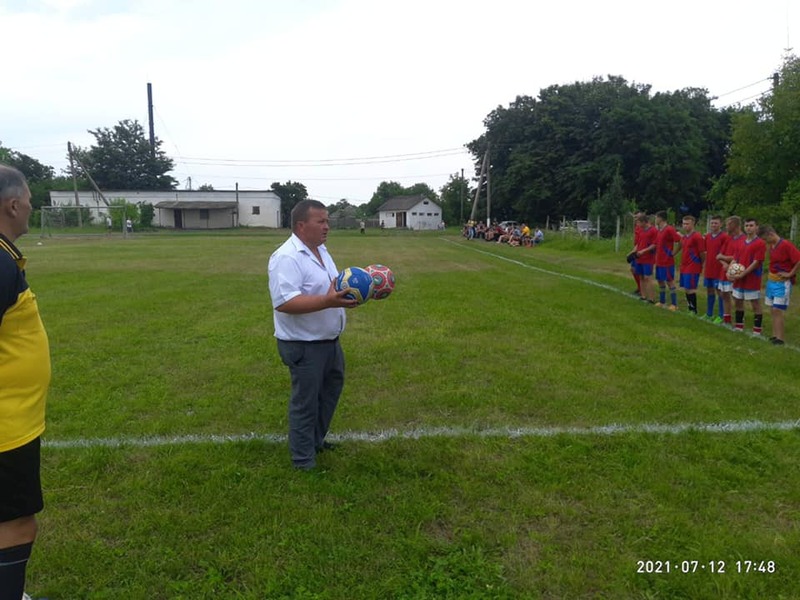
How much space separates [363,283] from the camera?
4.02 meters

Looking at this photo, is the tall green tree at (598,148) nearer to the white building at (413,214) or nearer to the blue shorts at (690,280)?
the white building at (413,214)

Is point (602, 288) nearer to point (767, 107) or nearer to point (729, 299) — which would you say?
point (729, 299)

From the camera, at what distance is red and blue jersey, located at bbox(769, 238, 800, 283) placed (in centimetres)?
839

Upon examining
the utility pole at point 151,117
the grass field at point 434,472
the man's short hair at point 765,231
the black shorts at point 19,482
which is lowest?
the grass field at point 434,472

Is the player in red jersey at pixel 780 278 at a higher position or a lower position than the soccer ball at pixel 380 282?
lower

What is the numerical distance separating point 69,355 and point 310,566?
19.7ft

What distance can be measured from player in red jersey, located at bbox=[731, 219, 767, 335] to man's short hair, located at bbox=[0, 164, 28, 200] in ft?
32.0

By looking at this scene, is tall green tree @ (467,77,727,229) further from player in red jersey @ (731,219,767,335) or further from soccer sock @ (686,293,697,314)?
player in red jersey @ (731,219,767,335)

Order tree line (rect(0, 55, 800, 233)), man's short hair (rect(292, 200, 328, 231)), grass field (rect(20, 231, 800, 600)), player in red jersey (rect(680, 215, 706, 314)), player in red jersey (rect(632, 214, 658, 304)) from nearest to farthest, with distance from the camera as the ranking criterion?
grass field (rect(20, 231, 800, 600))
man's short hair (rect(292, 200, 328, 231))
player in red jersey (rect(680, 215, 706, 314))
player in red jersey (rect(632, 214, 658, 304))
tree line (rect(0, 55, 800, 233))

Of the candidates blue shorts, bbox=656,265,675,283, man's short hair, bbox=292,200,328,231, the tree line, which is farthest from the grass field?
the tree line

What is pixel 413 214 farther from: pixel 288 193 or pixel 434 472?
pixel 434 472

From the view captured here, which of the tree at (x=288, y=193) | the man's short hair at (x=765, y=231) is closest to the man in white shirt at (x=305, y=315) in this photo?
the man's short hair at (x=765, y=231)

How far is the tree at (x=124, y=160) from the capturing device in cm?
8275

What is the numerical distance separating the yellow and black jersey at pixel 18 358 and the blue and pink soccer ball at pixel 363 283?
186cm
